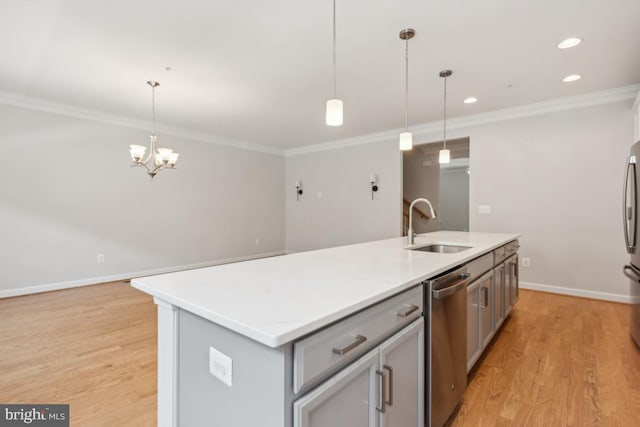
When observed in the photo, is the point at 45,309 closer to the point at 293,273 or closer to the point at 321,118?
the point at 293,273

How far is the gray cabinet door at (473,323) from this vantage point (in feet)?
6.20

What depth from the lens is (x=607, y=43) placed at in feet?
8.48

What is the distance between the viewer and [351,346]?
0.95 metres

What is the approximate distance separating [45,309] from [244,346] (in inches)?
150

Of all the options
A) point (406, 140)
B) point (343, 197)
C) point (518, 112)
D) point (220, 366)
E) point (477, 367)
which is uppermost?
point (518, 112)

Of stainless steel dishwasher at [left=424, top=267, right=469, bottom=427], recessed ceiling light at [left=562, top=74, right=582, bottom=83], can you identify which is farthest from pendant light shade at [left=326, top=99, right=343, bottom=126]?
recessed ceiling light at [left=562, top=74, right=582, bottom=83]

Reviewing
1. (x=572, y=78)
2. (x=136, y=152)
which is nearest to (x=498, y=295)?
(x=572, y=78)

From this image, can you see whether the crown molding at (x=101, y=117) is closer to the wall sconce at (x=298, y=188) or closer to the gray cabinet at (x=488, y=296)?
the wall sconce at (x=298, y=188)

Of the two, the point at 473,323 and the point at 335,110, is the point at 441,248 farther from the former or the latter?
the point at 335,110

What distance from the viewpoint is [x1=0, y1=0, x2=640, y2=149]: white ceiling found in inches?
85.4

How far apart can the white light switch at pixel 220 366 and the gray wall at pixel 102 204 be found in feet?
14.7

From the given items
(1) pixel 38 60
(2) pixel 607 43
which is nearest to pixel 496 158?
(2) pixel 607 43

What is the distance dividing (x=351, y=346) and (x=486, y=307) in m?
1.72

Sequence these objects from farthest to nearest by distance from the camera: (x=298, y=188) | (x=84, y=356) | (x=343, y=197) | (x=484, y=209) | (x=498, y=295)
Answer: (x=298, y=188) → (x=343, y=197) → (x=484, y=209) → (x=498, y=295) → (x=84, y=356)
